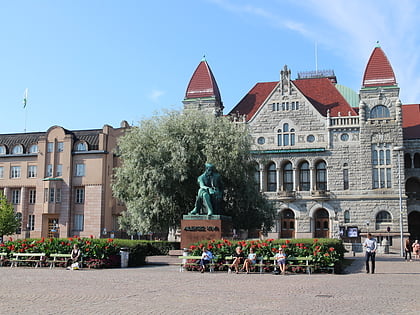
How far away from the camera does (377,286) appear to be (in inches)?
663

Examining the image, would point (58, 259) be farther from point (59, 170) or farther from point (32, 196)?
point (32, 196)

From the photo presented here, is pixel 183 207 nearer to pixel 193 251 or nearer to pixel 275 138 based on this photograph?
pixel 193 251

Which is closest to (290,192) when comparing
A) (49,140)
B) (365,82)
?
(365,82)

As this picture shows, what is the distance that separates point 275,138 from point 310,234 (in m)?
11.1

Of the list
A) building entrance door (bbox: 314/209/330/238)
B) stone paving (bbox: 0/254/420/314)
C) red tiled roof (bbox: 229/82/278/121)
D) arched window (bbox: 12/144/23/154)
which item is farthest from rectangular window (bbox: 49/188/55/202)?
stone paving (bbox: 0/254/420/314)

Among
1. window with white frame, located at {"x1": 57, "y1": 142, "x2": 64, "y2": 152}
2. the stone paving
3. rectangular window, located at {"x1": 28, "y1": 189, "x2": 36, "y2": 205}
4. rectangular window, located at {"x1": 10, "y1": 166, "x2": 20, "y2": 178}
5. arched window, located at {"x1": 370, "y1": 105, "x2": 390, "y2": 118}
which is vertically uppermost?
arched window, located at {"x1": 370, "y1": 105, "x2": 390, "y2": 118}

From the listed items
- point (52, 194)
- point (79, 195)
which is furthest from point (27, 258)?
point (79, 195)

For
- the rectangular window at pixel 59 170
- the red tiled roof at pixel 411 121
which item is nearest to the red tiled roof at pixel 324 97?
the red tiled roof at pixel 411 121

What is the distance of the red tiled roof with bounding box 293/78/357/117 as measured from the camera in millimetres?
59119

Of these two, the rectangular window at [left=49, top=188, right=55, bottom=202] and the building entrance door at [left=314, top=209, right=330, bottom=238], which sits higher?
the rectangular window at [left=49, top=188, right=55, bottom=202]

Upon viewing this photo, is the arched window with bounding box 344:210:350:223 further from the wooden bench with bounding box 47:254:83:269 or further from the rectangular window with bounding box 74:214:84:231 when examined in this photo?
the wooden bench with bounding box 47:254:83:269

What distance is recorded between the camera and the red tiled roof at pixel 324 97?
194 feet

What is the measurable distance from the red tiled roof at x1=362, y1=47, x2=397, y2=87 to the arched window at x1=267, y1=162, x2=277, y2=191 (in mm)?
13249

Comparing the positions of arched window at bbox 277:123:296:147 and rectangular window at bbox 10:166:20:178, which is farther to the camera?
rectangular window at bbox 10:166:20:178
